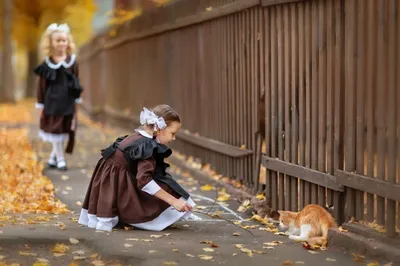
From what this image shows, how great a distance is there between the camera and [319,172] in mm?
6473

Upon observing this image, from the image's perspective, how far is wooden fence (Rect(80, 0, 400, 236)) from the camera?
548 cm

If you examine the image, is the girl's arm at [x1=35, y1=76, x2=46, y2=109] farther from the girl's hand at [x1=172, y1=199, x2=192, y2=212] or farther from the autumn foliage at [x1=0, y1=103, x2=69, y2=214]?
the girl's hand at [x1=172, y1=199, x2=192, y2=212]

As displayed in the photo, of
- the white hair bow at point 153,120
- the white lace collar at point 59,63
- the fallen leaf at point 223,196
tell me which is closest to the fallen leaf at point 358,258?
the white hair bow at point 153,120

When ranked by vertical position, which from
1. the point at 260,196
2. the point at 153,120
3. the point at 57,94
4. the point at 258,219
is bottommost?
the point at 258,219

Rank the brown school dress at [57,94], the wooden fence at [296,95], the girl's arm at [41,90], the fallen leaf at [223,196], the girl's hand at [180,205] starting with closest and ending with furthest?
the wooden fence at [296,95], the girl's hand at [180,205], the fallen leaf at [223,196], the brown school dress at [57,94], the girl's arm at [41,90]

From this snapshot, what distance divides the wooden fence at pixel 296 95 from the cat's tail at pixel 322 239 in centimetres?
21

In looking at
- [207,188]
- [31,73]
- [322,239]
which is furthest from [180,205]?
[31,73]

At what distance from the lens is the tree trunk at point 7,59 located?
30.5 metres

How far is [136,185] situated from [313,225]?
1.47 metres

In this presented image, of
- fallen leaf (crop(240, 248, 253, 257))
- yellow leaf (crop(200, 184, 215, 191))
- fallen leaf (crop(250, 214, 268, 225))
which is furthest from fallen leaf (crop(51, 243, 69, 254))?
yellow leaf (crop(200, 184, 215, 191))

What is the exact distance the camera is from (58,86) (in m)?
10.7

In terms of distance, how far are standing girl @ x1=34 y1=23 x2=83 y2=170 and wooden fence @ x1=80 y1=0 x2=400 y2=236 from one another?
1559mm

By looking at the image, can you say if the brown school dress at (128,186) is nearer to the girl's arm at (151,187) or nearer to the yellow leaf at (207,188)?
the girl's arm at (151,187)

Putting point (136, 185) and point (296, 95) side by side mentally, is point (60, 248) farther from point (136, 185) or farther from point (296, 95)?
point (296, 95)
